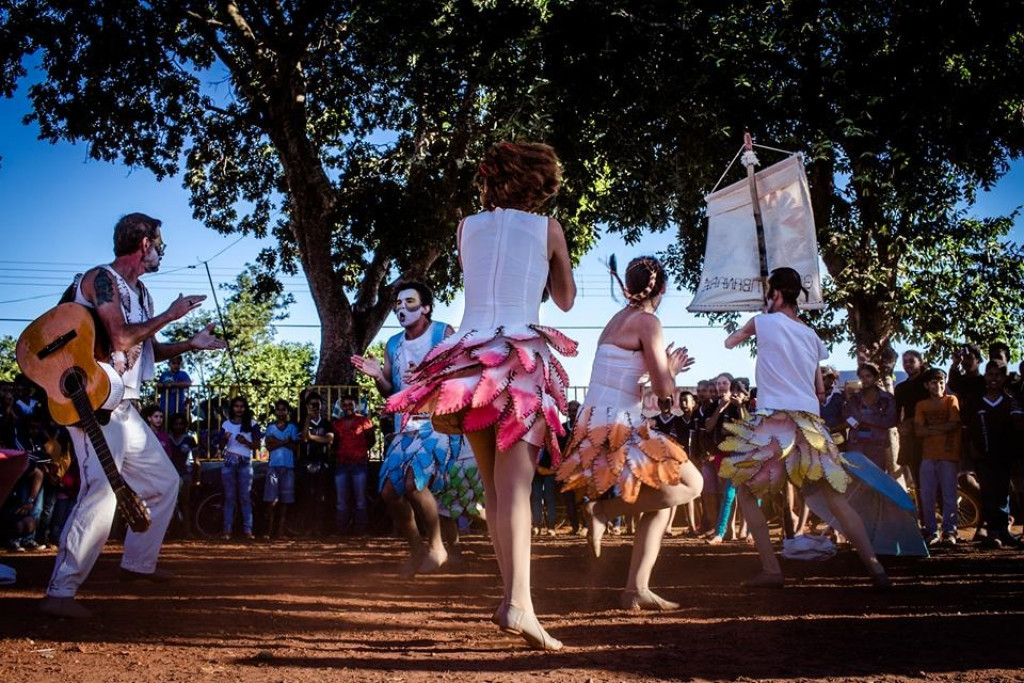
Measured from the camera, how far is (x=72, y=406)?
16.1 ft

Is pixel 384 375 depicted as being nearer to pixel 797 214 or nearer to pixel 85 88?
pixel 797 214

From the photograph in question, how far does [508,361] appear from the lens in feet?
12.5

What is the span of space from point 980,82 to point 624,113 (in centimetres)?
459

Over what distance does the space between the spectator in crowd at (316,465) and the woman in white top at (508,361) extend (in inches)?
381

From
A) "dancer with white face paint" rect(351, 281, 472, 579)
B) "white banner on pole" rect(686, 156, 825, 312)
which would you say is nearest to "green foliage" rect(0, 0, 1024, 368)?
"white banner on pole" rect(686, 156, 825, 312)

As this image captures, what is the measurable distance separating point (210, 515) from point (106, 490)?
331 inches

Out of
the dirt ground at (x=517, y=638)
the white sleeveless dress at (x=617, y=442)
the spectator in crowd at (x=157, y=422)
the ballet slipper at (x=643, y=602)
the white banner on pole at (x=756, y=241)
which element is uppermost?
the white banner on pole at (x=756, y=241)

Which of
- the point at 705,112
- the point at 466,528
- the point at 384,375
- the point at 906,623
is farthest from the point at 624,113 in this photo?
the point at 906,623

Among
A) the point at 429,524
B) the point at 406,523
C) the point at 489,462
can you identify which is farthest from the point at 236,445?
the point at 489,462

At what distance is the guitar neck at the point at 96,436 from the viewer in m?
4.87

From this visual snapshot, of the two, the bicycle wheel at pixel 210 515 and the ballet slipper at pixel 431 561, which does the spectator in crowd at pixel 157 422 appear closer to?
the bicycle wheel at pixel 210 515

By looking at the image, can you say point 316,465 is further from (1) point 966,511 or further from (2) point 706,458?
(1) point 966,511

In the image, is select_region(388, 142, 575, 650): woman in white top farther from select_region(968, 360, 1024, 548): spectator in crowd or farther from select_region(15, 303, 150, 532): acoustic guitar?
select_region(968, 360, 1024, 548): spectator in crowd

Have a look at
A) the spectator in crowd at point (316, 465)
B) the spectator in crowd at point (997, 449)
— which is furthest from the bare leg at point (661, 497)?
the spectator in crowd at point (316, 465)
